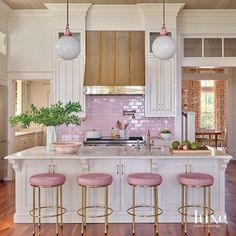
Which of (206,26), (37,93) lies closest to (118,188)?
(206,26)

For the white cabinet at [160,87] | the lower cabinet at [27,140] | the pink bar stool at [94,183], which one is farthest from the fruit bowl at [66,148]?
the lower cabinet at [27,140]

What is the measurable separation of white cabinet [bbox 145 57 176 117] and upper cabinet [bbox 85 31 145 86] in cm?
24

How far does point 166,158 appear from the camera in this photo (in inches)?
167

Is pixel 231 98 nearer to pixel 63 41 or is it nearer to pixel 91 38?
pixel 91 38

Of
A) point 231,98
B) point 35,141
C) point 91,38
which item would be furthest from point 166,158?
point 231,98

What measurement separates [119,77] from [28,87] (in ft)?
16.9

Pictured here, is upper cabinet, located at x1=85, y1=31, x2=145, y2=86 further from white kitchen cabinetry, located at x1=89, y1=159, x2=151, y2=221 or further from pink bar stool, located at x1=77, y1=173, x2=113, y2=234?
pink bar stool, located at x1=77, y1=173, x2=113, y2=234

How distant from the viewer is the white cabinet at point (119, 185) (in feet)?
14.8

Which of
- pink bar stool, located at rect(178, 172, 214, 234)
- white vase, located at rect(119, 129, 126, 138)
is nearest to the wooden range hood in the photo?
white vase, located at rect(119, 129, 126, 138)

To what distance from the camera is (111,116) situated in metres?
7.16

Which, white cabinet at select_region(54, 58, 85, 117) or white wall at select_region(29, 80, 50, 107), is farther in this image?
white wall at select_region(29, 80, 50, 107)

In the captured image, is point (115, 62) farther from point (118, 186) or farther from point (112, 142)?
point (118, 186)

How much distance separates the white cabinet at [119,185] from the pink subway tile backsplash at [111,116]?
2.65 metres

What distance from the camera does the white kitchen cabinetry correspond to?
14.8 feet
